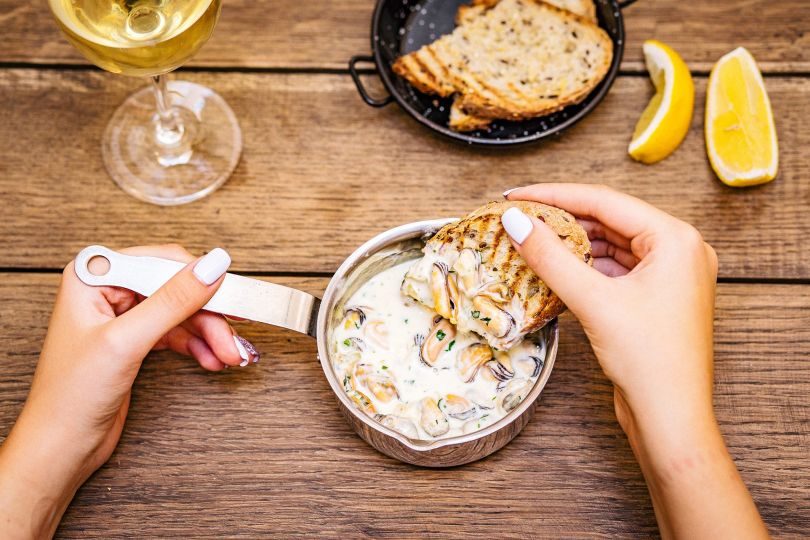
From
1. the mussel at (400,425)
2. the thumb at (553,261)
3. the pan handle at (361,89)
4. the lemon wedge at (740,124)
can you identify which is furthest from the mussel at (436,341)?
the lemon wedge at (740,124)

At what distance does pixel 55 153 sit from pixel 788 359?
1567mm

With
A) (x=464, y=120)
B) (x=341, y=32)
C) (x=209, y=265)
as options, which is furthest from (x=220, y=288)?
(x=341, y=32)

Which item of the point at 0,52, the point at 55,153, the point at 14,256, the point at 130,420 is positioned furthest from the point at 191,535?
the point at 0,52

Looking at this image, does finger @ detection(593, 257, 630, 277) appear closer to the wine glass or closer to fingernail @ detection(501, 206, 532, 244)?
fingernail @ detection(501, 206, 532, 244)

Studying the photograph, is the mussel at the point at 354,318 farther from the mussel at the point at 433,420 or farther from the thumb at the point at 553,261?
the thumb at the point at 553,261

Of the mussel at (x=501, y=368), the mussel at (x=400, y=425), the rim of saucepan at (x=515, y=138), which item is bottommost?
the mussel at (x=400, y=425)

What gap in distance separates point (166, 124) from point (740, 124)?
121 centimetres

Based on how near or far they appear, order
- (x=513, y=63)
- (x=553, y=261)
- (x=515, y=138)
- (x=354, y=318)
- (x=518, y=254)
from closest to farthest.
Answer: (x=553, y=261) → (x=518, y=254) → (x=354, y=318) → (x=515, y=138) → (x=513, y=63)

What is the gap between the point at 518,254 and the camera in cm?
129

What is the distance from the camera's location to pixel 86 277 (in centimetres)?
130

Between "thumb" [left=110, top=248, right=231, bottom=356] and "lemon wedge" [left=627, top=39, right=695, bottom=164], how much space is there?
91cm

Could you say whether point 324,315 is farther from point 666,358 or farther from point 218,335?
point 666,358

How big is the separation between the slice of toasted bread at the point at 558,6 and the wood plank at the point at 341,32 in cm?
11

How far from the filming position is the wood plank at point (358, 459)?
141cm
